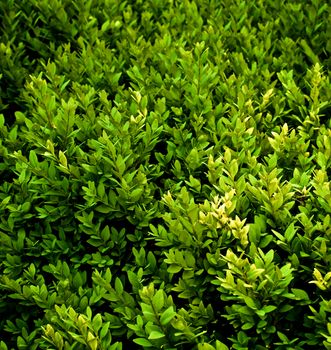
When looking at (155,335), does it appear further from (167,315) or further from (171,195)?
(171,195)

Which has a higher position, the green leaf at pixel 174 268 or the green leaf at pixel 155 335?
the green leaf at pixel 174 268

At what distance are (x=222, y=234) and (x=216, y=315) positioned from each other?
399 millimetres

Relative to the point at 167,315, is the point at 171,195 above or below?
above

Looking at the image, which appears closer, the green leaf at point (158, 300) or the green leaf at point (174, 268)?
the green leaf at point (158, 300)

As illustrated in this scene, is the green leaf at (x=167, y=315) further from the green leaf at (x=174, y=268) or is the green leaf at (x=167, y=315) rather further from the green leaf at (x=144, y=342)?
the green leaf at (x=174, y=268)

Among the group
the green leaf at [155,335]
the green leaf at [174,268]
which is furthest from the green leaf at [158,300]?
the green leaf at [174,268]

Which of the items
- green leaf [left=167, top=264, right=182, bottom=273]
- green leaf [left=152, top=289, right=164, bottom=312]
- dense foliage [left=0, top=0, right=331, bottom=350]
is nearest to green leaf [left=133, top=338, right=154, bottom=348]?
dense foliage [left=0, top=0, right=331, bottom=350]

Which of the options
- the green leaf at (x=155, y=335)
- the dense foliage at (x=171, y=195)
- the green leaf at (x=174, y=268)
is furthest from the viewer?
the green leaf at (x=174, y=268)

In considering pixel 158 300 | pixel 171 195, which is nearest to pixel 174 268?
pixel 158 300

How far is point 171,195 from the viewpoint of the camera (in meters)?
3.38

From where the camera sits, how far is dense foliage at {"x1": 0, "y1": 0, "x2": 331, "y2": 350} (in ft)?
9.21

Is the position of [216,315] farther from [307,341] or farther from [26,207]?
[26,207]

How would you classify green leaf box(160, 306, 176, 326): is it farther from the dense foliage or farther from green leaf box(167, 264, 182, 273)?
green leaf box(167, 264, 182, 273)

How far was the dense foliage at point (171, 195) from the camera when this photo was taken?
2.81 m
